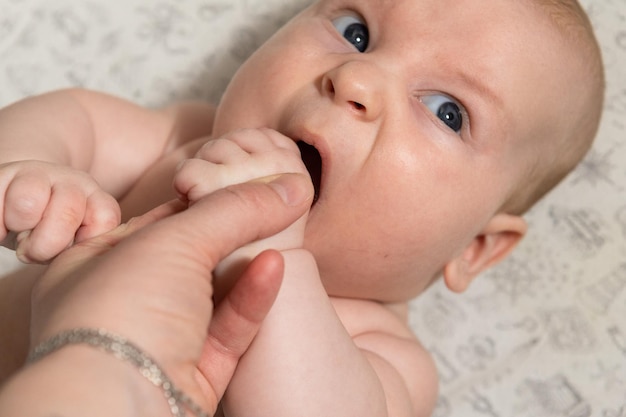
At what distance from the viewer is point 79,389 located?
64cm

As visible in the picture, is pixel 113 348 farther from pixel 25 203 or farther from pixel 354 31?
pixel 354 31

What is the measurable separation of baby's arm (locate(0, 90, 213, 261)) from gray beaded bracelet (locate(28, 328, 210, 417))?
0.21m

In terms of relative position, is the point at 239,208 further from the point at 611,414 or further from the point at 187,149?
the point at 611,414

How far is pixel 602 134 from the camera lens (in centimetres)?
163

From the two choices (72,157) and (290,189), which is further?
(72,157)

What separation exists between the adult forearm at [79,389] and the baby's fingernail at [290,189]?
0.27 meters

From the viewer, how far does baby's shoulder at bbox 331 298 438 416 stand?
4.06 ft

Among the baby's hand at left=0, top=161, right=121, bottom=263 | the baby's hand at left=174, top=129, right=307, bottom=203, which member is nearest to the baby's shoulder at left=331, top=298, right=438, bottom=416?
the baby's hand at left=174, top=129, right=307, bottom=203

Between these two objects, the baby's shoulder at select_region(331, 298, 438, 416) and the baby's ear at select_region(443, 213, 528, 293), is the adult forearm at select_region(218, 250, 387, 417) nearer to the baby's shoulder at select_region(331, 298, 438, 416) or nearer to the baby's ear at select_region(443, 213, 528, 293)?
the baby's shoulder at select_region(331, 298, 438, 416)

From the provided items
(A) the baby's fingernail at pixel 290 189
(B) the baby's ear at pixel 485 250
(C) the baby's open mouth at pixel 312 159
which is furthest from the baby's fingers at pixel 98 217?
(B) the baby's ear at pixel 485 250

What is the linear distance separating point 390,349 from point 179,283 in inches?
23.8

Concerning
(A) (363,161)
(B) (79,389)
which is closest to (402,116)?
(A) (363,161)

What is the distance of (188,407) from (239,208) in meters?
0.20

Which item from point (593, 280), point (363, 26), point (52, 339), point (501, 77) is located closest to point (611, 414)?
point (593, 280)
